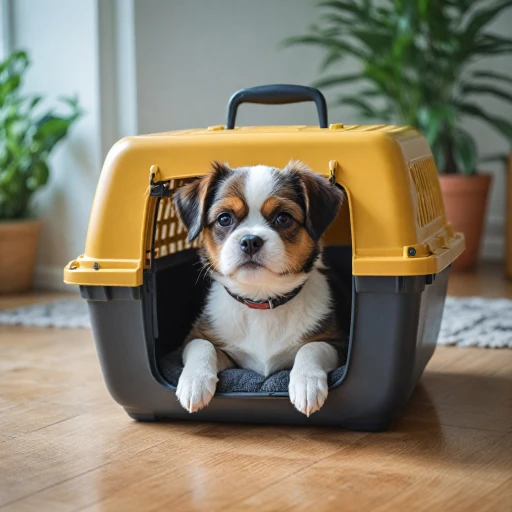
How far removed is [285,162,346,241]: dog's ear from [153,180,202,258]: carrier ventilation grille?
448 mm

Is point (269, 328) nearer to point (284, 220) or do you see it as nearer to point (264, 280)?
point (264, 280)

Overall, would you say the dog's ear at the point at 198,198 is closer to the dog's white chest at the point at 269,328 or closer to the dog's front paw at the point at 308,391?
the dog's white chest at the point at 269,328

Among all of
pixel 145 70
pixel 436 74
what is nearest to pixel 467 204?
pixel 436 74

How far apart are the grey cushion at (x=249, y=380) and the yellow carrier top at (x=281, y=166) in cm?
22

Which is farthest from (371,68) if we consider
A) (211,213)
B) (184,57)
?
(211,213)

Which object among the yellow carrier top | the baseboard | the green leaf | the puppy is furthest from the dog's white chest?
the baseboard

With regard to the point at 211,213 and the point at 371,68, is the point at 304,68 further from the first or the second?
the point at 211,213

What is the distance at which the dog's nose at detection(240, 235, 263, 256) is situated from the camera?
168cm

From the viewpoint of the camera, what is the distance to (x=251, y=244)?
5.53ft

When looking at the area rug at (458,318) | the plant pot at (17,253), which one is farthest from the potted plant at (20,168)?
the area rug at (458,318)

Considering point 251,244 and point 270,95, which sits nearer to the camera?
point 251,244

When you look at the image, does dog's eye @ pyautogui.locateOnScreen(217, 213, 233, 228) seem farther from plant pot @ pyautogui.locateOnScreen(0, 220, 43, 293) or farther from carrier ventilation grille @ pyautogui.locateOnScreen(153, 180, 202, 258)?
plant pot @ pyautogui.locateOnScreen(0, 220, 43, 293)

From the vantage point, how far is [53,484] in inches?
58.2

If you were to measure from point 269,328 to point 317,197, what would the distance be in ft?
1.02
